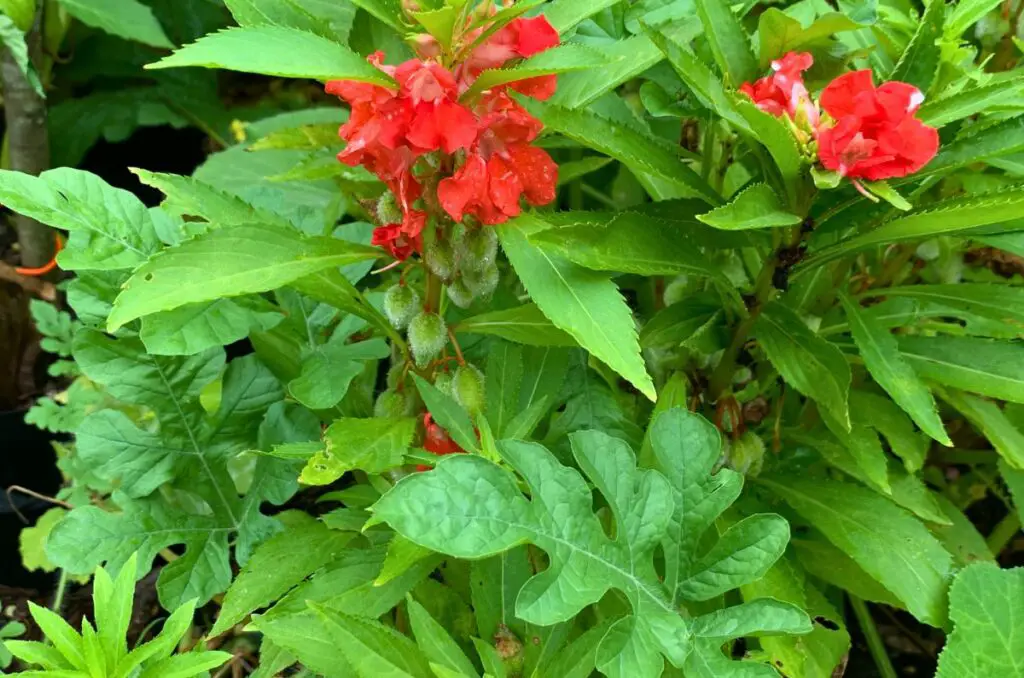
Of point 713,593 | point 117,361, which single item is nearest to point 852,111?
point 713,593

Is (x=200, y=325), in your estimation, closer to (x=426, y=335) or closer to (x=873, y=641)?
(x=426, y=335)

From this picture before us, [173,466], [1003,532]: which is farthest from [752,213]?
[1003,532]

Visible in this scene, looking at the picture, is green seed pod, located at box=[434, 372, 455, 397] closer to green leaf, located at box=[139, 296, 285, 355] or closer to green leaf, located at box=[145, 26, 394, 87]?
green leaf, located at box=[139, 296, 285, 355]

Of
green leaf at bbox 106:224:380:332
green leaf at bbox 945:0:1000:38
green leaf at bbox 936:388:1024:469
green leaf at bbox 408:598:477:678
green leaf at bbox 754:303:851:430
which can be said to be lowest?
green leaf at bbox 936:388:1024:469

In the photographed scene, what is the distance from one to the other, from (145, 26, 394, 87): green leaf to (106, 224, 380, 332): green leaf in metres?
0.17

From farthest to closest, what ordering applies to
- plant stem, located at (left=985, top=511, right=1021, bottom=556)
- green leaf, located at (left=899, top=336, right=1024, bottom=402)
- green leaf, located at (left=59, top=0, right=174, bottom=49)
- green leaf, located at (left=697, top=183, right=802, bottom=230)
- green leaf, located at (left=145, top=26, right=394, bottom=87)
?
green leaf, located at (left=59, top=0, right=174, bottom=49), plant stem, located at (left=985, top=511, right=1021, bottom=556), green leaf, located at (left=899, top=336, right=1024, bottom=402), green leaf, located at (left=697, top=183, right=802, bottom=230), green leaf, located at (left=145, top=26, right=394, bottom=87)

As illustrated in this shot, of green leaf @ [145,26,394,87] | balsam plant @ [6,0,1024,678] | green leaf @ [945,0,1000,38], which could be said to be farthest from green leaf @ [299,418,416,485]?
green leaf @ [945,0,1000,38]

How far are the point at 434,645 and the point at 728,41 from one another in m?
0.66

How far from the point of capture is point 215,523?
1096 millimetres

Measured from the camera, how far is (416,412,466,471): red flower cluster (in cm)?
93

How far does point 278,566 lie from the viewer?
3.15 feet

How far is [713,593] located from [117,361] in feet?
2.39

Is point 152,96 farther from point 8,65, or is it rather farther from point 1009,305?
point 1009,305

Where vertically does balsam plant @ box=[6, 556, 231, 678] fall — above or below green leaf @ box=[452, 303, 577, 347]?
below
